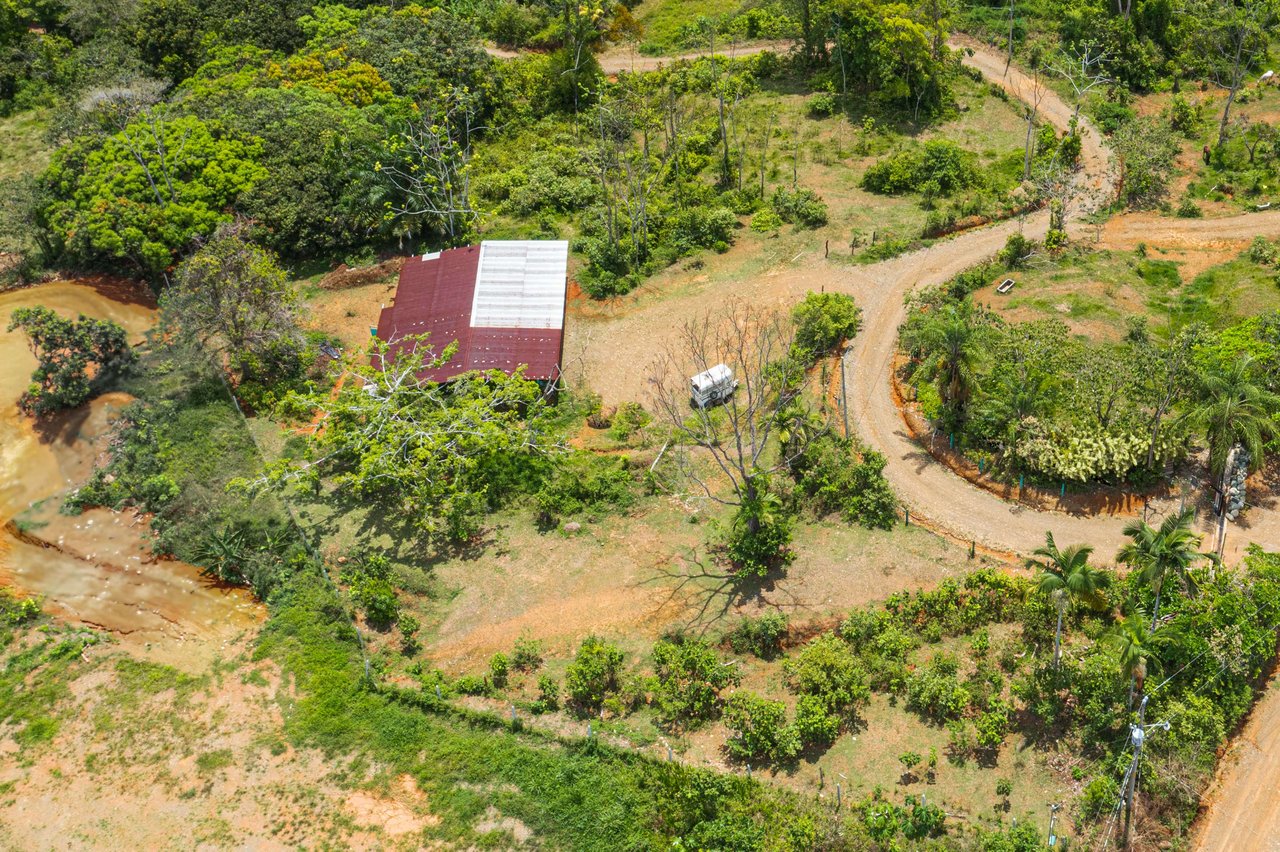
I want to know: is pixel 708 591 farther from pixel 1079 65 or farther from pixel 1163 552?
pixel 1079 65

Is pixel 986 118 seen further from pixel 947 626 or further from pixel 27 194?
Result: pixel 27 194

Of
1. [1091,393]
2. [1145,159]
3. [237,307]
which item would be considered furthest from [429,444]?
[1145,159]

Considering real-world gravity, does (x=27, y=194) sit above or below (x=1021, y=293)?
above

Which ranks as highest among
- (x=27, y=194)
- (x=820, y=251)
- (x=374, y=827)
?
(x=27, y=194)

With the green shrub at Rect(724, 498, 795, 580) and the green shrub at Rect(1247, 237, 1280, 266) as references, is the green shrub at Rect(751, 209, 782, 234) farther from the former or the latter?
the green shrub at Rect(1247, 237, 1280, 266)

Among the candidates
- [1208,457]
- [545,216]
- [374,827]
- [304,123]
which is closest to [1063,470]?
[1208,457]

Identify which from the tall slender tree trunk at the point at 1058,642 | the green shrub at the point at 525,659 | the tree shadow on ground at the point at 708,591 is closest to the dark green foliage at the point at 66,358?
the green shrub at the point at 525,659
